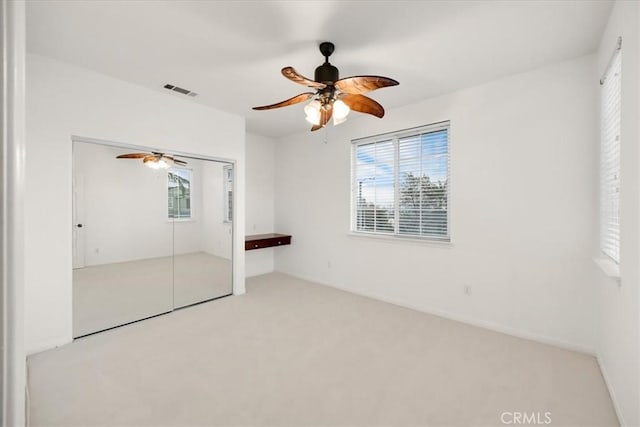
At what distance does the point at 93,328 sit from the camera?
297 centimetres

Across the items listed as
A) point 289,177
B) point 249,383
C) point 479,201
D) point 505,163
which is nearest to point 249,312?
point 249,383

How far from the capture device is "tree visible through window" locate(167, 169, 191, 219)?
3.62 m

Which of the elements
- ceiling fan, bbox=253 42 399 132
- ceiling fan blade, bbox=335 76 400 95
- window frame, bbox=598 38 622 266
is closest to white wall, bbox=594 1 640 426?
window frame, bbox=598 38 622 266

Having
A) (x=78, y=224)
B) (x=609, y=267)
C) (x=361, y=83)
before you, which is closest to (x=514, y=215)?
(x=609, y=267)

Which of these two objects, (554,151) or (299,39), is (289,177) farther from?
(554,151)

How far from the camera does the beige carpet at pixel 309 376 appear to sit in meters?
1.88

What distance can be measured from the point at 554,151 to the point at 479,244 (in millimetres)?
1130

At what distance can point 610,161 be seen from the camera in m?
2.27

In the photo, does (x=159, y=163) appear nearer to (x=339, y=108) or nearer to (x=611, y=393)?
(x=339, y=108)

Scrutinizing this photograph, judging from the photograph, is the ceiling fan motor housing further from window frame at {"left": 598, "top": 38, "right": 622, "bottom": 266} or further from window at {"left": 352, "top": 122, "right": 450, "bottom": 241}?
window frame at {"left": 598, "top": 38, "right": 622, "bottom": 266}

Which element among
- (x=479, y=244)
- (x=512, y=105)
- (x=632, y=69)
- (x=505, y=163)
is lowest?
(x=479, y=244)

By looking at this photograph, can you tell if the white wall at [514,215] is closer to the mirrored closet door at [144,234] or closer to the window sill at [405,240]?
the window sill at [405,240]

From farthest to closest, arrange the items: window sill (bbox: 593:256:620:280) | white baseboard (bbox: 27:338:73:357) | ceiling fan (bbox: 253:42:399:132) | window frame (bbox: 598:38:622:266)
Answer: white baseboard (bbox: 27:338:73:357) < ceiling fan (bbox: 253:42:399:132) < window frame (bbox: 598:38:622:266) < window sill (bbox: 593:256:620:280)

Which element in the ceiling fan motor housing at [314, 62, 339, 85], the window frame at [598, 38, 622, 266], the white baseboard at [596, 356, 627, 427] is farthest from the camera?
the ceiling fan motor housing at [314, 62, 339, 85]
